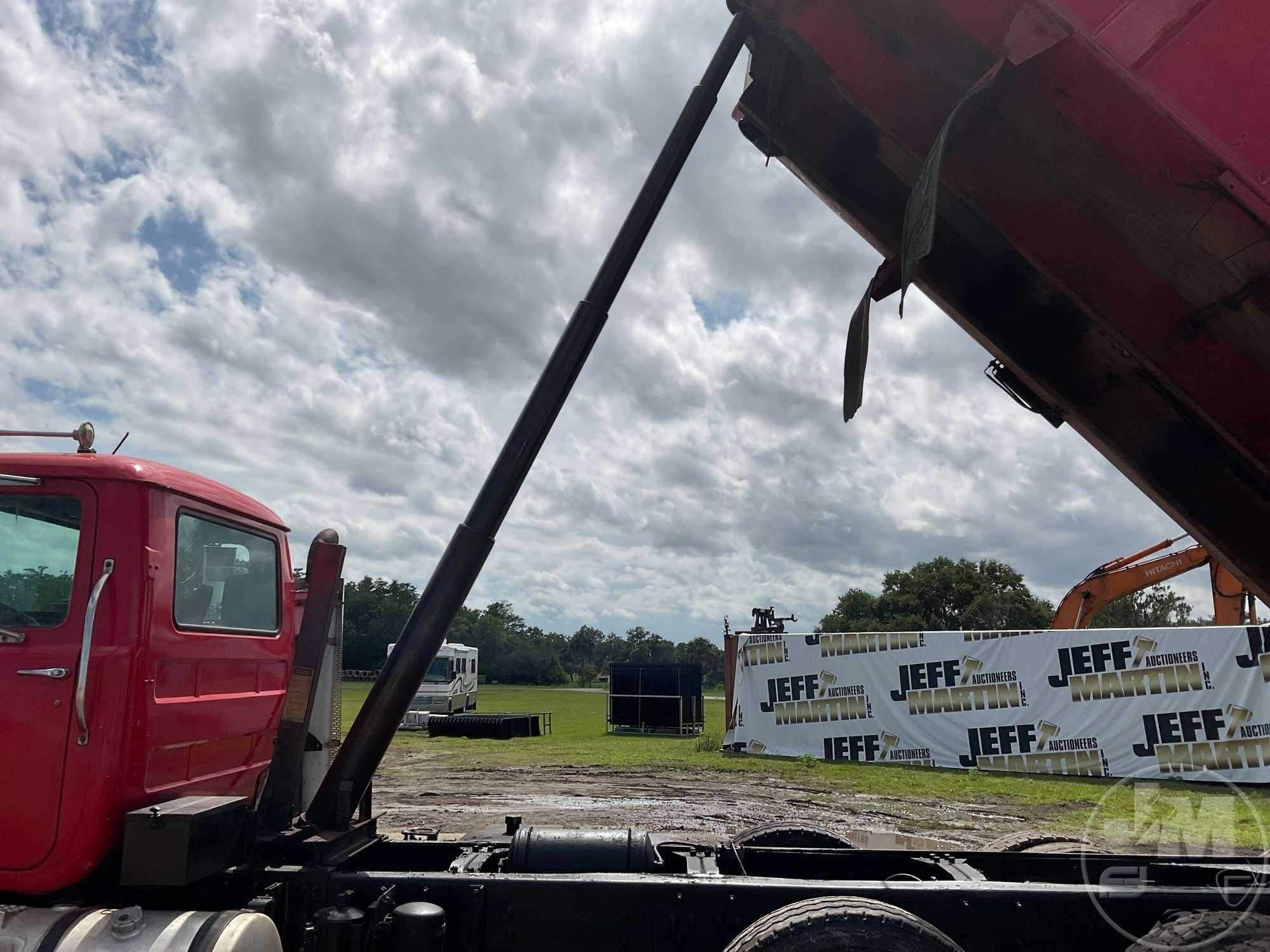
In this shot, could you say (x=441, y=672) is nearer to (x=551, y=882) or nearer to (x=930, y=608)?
(x=551, y=882)

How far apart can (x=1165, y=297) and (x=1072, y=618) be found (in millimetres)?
16828

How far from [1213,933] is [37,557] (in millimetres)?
4719

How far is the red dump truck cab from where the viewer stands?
3.09 metres

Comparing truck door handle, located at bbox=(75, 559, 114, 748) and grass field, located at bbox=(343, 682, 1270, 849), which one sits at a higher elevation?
truck door handle, located at bbox=(75, 559, 114, 748)

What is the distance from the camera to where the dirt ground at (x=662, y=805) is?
9555 mm

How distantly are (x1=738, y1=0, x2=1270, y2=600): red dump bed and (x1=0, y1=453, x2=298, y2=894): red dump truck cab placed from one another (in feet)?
10.3

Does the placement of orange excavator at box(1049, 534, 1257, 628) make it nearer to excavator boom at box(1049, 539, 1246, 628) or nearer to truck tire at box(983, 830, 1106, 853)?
excavator boom at box(1049, 539, 1246, 628)

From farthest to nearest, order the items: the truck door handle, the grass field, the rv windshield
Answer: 1. the rv windshield
2. the grass field
3. the truck door handle

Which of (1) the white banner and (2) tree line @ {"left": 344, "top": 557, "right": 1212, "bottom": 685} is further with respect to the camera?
(2) tree line @ {"left": 344, "top": 557, "right": 1212, "bottom": 685}

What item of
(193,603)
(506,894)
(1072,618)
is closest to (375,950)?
(506,894)

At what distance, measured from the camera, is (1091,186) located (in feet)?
9.82

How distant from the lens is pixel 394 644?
3.83 meters

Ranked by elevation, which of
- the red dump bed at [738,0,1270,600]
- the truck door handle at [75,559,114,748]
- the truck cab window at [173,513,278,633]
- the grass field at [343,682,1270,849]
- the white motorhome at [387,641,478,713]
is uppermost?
the red dump bed at [738,0,1270,600]

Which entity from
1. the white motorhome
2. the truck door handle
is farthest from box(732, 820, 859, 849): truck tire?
the white motorhome
